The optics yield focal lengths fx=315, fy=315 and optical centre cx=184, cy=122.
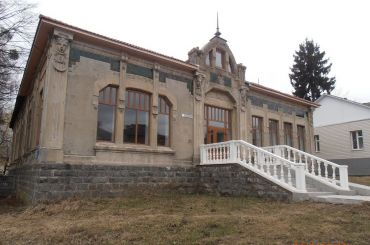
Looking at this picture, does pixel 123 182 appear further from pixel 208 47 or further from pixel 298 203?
pixel 208 47

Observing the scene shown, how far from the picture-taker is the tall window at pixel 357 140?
2678 cm

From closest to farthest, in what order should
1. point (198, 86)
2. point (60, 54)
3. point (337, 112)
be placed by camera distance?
point (60, 54)
point (198, 86)
point (337, 112)

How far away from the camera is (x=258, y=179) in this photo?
40.2ft

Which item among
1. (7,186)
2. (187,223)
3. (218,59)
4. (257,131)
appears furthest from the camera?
(7,186)

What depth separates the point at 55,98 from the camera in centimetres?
1181

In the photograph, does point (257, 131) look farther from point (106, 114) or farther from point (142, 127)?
point (106, 114)

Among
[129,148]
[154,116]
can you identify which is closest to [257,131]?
[154,116]

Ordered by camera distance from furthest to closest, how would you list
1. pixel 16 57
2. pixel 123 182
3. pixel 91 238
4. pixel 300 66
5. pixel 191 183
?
1. pixel 300 66
2. pixel 191 183
3. pixel 16 57
4. pixel 123 182
5. pixel 91 238

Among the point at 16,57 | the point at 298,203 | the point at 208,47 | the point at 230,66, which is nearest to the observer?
the point at 298,203

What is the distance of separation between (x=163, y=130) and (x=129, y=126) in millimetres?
1820

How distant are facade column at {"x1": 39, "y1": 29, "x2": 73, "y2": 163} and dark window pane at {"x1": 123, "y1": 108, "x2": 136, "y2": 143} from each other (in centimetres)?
278

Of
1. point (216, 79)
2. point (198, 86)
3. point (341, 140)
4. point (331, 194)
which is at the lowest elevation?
point (331, 194)

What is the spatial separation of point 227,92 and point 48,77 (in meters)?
9.58

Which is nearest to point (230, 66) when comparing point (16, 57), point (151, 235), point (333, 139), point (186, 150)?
point (186, 150)
